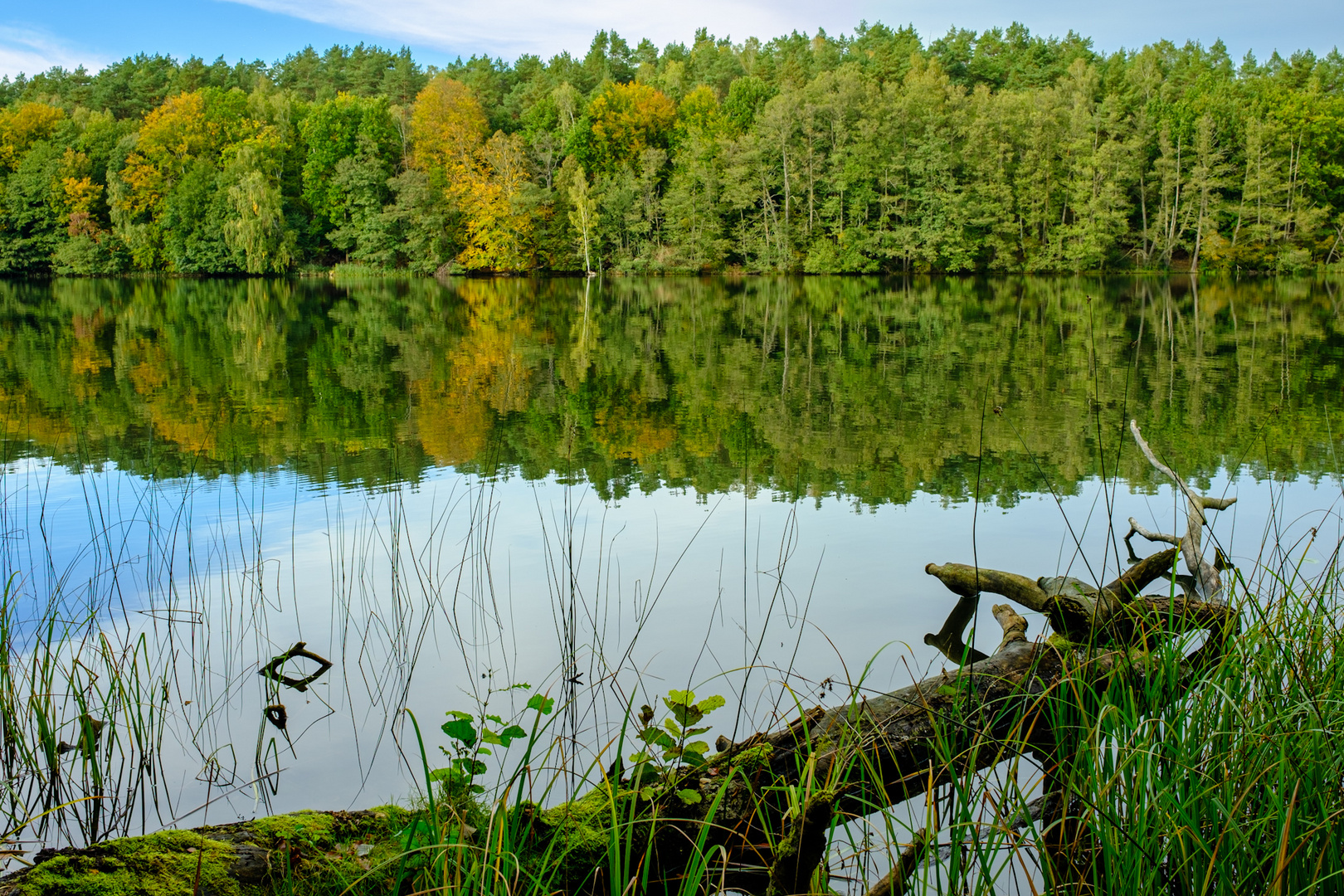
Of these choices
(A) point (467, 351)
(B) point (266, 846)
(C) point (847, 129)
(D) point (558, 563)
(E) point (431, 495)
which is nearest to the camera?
(B) point (266, 846)

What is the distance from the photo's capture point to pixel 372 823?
7.29 feet

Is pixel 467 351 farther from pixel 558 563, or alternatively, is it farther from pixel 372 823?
pixel 372 823

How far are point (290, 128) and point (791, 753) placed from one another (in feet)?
176

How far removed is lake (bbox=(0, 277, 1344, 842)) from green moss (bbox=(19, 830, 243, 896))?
735 millimetres

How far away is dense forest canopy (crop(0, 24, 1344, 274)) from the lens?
38.2 meters

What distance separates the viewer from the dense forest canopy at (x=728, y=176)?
38250mm

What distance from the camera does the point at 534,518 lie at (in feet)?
20.8

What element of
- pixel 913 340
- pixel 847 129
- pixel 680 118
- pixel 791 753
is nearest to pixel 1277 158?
pixel 847 129

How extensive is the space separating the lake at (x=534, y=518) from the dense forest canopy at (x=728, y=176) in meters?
23.4

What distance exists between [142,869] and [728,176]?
4284 cm

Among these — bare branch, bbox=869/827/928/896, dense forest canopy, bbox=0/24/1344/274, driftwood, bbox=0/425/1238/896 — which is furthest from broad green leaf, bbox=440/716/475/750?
dense forest canopy, bbox=0/24/1344/274

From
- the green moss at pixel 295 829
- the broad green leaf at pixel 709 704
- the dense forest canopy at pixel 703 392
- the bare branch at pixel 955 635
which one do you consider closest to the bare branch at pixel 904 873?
the broad green leaf at pixel 709 704

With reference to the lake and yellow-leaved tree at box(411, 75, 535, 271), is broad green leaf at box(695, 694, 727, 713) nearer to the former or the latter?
the lake

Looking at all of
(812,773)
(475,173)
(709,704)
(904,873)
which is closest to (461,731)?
(709,704)
